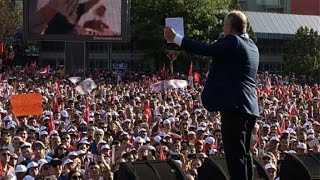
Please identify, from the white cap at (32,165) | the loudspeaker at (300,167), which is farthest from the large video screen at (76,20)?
the loudspeaker at (300,167)

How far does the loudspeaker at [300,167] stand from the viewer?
606 centimetres

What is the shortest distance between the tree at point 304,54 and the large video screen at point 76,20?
22130 millimetres

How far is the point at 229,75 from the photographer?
208 inches

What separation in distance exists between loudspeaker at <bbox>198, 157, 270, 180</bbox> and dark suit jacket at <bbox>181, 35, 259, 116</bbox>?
90 centimetres

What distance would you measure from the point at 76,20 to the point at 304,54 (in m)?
25.4

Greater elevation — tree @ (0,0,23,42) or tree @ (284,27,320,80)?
tree @ (0,0,23,42)

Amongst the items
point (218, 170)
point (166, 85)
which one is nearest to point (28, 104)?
point (166, 85)

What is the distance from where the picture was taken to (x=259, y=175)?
21.0 feet

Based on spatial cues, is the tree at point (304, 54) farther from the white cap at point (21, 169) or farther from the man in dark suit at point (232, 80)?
the man in dark suit at point (232, 80)

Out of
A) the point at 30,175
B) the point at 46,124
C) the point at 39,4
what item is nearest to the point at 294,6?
the point at 39,4

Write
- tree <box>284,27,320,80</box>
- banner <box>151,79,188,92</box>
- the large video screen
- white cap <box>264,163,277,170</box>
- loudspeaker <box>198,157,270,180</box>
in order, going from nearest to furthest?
1. loudspeaker <box>198,157,270,180</box>
2. white cap <box>264,163,277,170</box>
3. banner <box>151,79,188,92</box>
4. the large video screen
5. tree <box>284,27,320,80</box>

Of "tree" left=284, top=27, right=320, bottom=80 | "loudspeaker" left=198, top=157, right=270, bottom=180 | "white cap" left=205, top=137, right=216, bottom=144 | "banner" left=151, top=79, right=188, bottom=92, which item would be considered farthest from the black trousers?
"tree" left=284, top=27, right=320, bottom=80

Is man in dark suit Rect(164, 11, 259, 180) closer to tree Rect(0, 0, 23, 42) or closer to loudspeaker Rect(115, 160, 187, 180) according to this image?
loudspeaker Rect(115, 160, 187, 180)

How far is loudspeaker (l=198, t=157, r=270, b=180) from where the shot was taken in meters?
6.10
